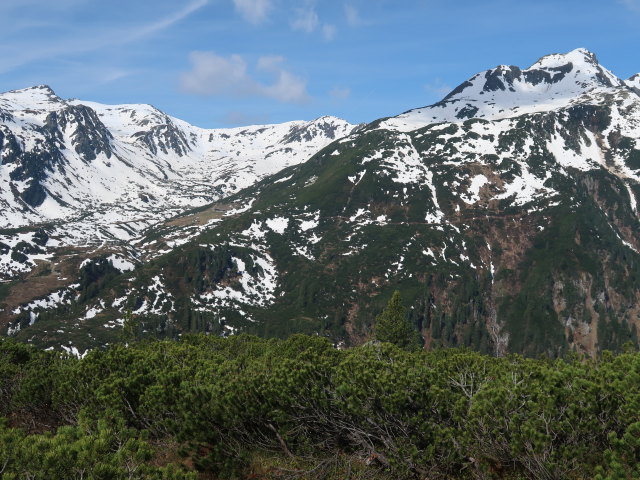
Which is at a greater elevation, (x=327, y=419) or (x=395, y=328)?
(x=327, y=419)

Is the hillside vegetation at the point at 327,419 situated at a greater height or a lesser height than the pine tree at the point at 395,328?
greater

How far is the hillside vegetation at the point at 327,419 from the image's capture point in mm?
20109

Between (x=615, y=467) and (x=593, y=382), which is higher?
(x=593, y=382)

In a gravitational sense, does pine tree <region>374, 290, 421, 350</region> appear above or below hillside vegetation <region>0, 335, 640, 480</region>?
below

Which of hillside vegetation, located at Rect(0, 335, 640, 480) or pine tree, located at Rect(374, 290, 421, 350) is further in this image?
pine tree, located at Rect(374, 290, 421, 350)

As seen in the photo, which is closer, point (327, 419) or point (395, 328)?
point (327, 419)

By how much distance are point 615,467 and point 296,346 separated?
4730 cm

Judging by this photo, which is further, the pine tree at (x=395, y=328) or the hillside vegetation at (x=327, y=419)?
the pine tree at (x=395, y=328)

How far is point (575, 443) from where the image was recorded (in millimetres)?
A: 20812

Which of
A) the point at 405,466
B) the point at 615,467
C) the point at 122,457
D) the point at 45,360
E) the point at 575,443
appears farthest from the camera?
the point at 45,360

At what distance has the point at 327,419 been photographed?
29062 mm

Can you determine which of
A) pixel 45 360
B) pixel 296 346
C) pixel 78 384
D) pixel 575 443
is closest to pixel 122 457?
pixel 78 384

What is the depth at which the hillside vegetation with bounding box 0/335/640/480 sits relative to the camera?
20.1 m

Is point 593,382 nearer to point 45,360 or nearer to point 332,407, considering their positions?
point 332,407
